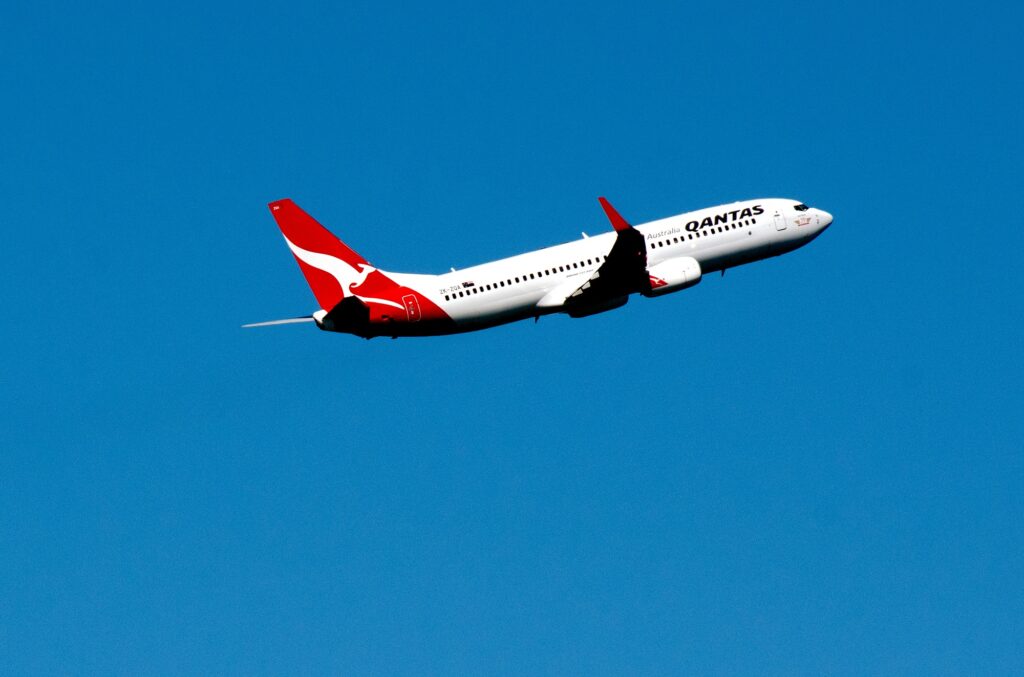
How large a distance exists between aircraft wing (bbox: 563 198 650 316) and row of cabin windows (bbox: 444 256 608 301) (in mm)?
636

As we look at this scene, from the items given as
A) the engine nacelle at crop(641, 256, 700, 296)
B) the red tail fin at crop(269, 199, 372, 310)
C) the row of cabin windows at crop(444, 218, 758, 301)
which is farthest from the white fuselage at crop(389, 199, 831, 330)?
the red tail fin at crop(269, 199, 372, 310)

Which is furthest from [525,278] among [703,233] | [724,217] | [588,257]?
[724,217]

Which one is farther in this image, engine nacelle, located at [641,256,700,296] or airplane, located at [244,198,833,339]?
engine nacelle, located at [641,256,700,296]

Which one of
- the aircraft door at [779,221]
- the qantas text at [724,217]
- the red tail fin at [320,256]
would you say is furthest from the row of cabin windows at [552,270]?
the red tail fin at [320,256]

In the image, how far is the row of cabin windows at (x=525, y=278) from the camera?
239 ft

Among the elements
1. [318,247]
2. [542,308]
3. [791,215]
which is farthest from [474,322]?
[791,215]

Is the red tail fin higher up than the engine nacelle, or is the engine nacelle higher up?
the red tail fin

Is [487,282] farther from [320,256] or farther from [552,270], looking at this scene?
[320,256]

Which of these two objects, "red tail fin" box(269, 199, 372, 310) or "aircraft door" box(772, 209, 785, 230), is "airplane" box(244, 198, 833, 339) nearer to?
"red tail fin" box(269, 199, 372, 310)

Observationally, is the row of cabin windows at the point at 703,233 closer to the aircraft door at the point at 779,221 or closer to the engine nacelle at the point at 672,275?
the engine nacelle at the point at 672,275

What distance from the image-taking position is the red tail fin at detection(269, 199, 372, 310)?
73.9 m

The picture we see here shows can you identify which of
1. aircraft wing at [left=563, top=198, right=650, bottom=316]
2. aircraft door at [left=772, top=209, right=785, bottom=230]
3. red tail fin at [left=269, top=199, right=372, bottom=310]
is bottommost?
aircraft wing at [left=563, top=198, right=650, bottom=316]

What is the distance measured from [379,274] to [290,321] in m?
4.98

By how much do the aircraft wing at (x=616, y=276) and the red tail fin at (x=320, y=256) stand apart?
10605mm
